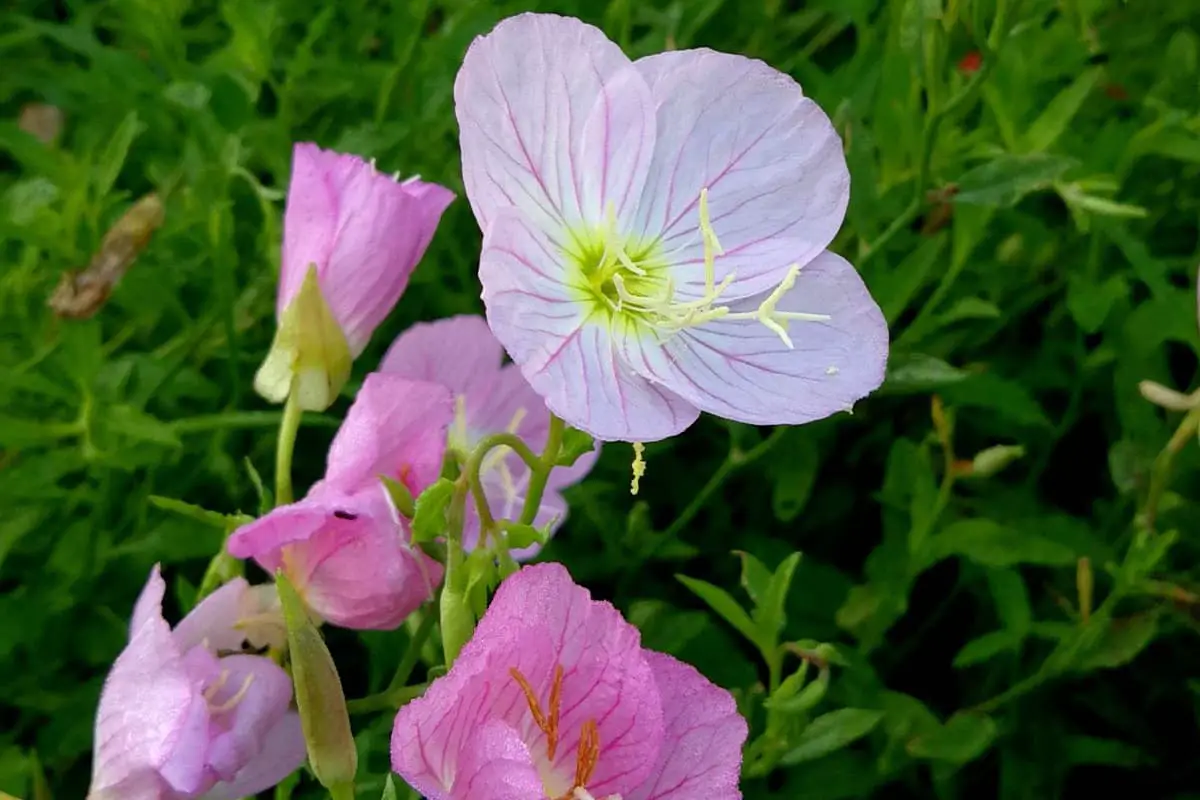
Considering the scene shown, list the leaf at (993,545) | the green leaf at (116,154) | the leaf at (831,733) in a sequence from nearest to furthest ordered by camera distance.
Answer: the leaf at (831,733) → the leaf at (993,545) → the green leaf at (116,154)

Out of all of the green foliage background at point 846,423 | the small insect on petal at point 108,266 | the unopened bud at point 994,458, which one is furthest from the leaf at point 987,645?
the small insect on petal at point 108,266

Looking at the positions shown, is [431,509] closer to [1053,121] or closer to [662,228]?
[662,228]

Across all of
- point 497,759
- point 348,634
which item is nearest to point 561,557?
point 348,634

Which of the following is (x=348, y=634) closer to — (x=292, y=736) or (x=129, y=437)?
(x=129, y=437)

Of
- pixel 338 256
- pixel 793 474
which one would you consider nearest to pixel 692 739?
pixel 338 256

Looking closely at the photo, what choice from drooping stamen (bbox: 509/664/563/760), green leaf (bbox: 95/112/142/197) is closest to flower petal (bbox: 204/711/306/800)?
drooping stamen (bbox: 509/664/563/760)

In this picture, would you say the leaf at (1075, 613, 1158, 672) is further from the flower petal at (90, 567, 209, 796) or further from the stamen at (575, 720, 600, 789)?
the flower petal at (90, 567, 209, 796)

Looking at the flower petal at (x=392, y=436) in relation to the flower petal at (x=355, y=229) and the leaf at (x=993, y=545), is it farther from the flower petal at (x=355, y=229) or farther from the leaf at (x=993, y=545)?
the leaf at (x=993, y=545)
